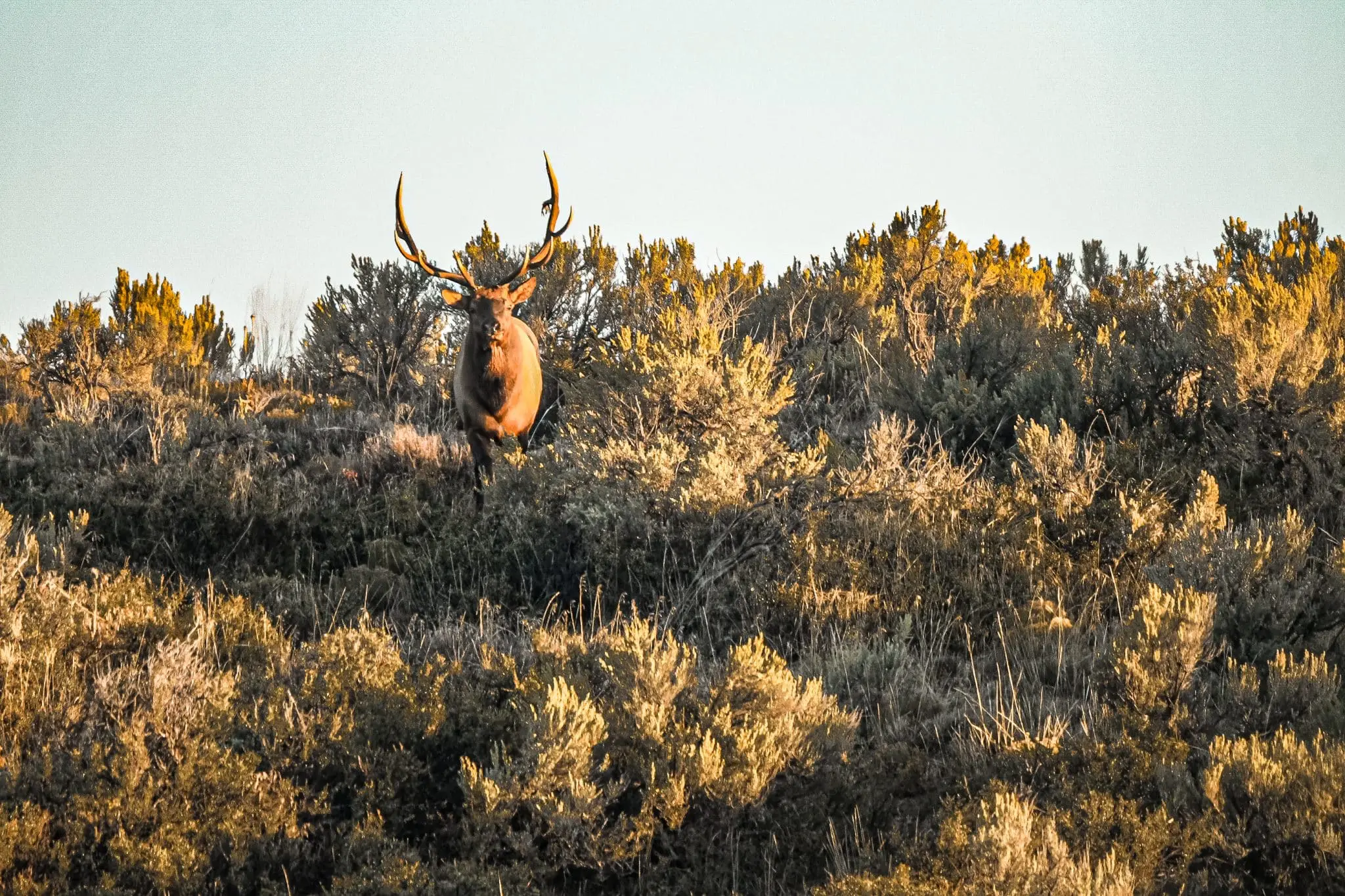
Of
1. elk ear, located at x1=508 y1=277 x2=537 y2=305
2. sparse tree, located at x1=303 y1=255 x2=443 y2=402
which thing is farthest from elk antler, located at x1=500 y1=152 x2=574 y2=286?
sparse tree, located at x1=303 y1=255 x2=443 y2=402

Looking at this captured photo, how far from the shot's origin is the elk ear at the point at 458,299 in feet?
29.0

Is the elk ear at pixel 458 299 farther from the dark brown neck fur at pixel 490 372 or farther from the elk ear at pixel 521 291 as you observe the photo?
the elk ear at pixel 521 291

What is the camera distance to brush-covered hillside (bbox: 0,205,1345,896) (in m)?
3.86

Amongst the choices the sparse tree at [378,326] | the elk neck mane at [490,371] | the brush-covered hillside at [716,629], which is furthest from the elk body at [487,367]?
the sparse tree at [378,326]

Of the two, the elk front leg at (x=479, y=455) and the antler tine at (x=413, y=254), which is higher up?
the antler tine at (x=413, y=254)

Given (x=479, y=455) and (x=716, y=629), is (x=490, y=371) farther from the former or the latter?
(x=716, y=629)

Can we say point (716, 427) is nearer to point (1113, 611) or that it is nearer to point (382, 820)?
point (1113, 611)

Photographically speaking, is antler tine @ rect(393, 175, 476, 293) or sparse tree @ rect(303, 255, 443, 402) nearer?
antler tine @ rect(393, 175, 476, 293)

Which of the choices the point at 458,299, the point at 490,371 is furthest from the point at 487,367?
the point at 458,299

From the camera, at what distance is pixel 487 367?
888 cm

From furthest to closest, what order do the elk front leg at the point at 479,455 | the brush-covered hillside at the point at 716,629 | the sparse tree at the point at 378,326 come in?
1. the sparse tree at the point at 378,326
2. the elk front leg at the point at 479,455
3. the brush-covered hillside at the point at 716,629

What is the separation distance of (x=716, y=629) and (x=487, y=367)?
3.80 meters

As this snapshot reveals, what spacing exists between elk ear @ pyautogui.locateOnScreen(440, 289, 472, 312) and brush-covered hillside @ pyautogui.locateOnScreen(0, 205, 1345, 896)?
1.27 meters

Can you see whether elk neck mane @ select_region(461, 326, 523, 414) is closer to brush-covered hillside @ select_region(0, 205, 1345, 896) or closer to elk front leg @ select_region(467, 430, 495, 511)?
elk front leg @ select_region(467, 430, 495, 511)
